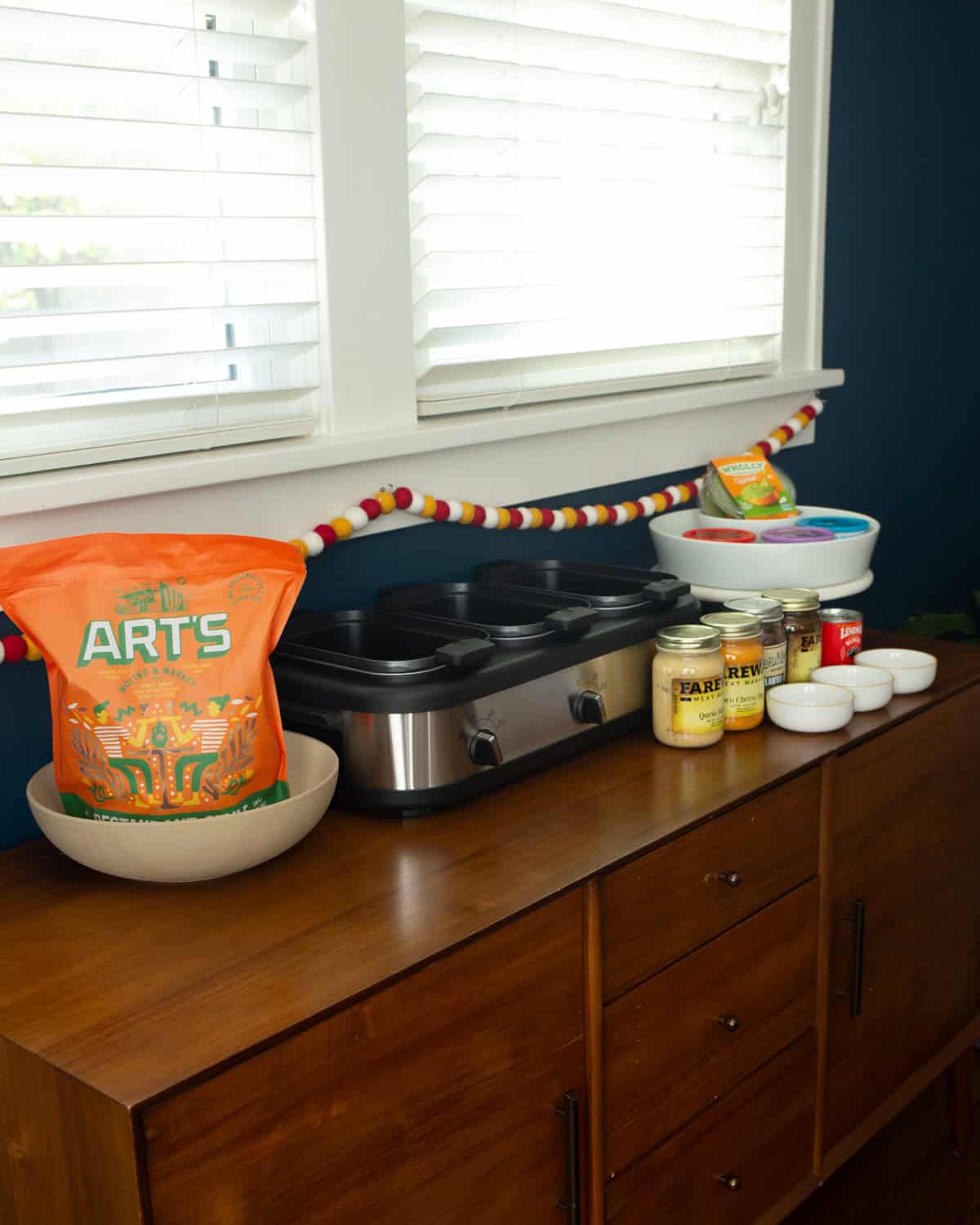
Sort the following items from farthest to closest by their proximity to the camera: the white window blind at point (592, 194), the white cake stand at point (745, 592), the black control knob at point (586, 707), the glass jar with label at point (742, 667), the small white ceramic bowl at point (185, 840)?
the white cake stand at point (745, 592)
the white window blind at point (592, 194)
the glass jar with label at point (742, 667)
the black control knob at point (586, 707)
the small white ceramic bowl at point (185, 840)

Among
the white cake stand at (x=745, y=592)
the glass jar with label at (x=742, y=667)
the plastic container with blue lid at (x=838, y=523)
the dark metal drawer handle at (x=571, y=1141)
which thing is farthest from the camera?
the plastic container with blue lid at (x=838, y=523)

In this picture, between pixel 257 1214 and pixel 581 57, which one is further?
pixel 581 57

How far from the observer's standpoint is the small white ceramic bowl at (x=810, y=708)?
5.82 ft

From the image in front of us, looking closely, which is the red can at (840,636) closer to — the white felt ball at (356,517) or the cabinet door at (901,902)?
the cabinet door at (901,902)

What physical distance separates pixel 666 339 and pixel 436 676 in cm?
99

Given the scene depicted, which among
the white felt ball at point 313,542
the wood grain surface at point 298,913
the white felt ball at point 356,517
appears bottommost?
the wood grain surface at point 298,913

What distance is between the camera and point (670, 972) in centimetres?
155

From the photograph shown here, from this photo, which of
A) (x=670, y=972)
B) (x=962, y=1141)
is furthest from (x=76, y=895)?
(x=962, y=1141)

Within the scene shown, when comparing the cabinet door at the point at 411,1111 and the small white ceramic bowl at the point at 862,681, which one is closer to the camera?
the cabinet door at the point at 411,1111

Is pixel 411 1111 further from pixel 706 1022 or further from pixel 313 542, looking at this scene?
pixel 313 542

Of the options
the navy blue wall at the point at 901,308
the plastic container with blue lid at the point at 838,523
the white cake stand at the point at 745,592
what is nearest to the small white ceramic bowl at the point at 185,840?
the white cake stand at the point at 745,592

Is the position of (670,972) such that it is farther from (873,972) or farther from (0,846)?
(0,846)

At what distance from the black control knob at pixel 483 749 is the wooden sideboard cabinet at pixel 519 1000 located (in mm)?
59

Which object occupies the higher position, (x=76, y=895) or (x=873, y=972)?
(x=76, y=895)
